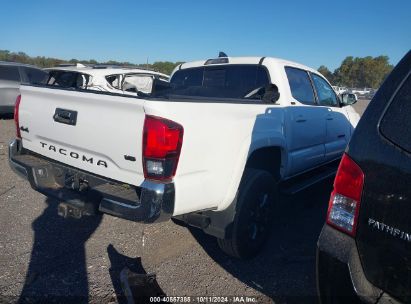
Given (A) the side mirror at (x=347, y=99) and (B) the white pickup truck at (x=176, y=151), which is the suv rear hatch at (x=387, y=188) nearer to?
(B) the white pickup truck at (x=176, y=151)

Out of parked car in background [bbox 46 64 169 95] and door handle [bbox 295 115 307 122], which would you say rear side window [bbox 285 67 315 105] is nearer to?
door handle [bbox 295 115 307 122]

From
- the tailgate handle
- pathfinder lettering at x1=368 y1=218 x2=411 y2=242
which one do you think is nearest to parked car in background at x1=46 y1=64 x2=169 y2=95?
the tailgate handle

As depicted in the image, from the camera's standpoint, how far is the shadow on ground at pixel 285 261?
2951 mm

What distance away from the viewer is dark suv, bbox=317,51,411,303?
158 centimetres

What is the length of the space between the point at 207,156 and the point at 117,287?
135cm

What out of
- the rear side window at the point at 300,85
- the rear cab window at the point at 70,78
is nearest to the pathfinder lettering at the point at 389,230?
the rear side window at the point at 300,85

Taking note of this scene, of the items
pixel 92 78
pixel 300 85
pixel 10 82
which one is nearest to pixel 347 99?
pixel 300 85

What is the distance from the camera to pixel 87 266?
3.15 metres

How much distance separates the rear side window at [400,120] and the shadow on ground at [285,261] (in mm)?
1734

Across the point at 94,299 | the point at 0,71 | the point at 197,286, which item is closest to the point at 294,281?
the point at 197,286

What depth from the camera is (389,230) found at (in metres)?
1.60

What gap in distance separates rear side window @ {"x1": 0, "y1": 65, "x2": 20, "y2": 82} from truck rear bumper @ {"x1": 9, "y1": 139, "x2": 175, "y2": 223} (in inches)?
325

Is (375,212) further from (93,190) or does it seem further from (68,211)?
(68,211)

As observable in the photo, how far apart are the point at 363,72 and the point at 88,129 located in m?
96.5
